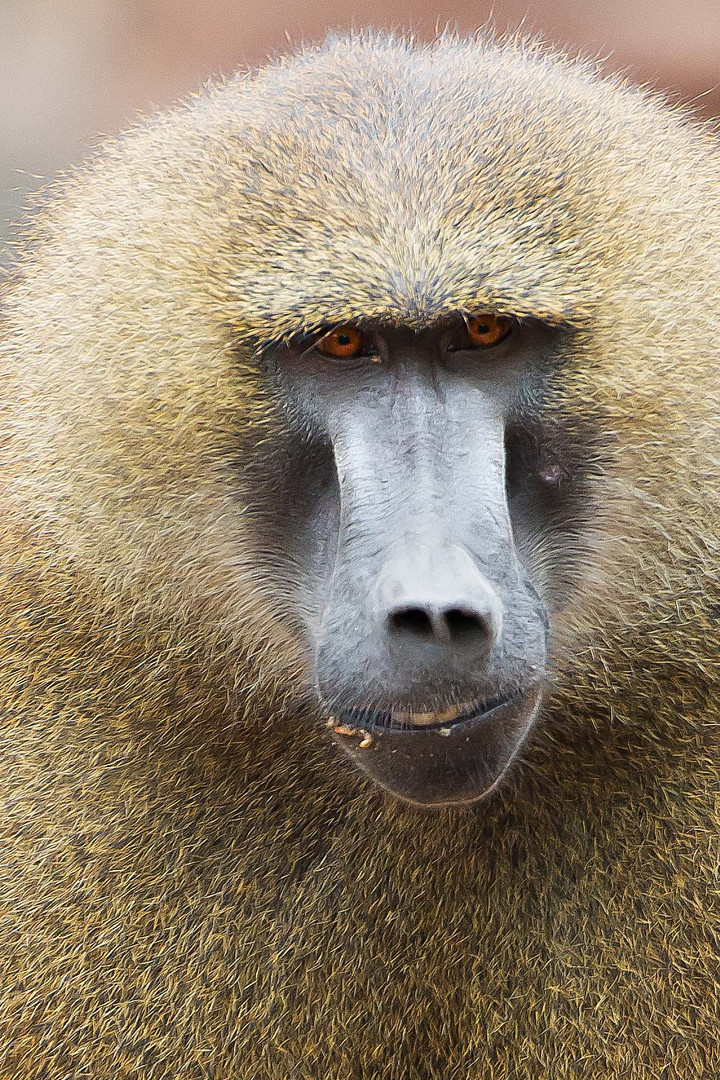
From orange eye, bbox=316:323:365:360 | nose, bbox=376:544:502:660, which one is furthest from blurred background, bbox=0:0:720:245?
nose, bbox=376:544:502:660

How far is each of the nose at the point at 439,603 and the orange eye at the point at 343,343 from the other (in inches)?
14.2

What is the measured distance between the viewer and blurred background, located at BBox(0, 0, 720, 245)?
8.48 ft

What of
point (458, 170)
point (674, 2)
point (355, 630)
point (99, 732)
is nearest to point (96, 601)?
point (99, 732)

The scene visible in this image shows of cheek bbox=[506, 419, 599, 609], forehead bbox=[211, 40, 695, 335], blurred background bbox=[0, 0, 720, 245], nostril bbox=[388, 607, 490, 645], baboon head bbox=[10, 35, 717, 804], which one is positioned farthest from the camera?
blurred background bbox=[0, 0, 720, 245]

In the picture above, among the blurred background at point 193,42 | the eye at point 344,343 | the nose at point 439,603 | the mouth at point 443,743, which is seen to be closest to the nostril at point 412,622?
the nose at point 439,603

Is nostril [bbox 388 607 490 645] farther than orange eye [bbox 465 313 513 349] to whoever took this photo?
No

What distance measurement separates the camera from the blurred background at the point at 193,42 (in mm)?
2584

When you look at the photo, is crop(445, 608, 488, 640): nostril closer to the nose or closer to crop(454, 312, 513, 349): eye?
the nose

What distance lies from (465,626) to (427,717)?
13cm

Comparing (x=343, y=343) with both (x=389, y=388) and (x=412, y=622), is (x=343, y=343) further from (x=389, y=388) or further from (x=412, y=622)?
(x=412, y=622)

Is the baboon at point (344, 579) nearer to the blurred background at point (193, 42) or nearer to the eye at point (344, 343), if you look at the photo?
the eye at point (344, 343)

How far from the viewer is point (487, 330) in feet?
5.77

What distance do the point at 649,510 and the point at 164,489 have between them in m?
0.70

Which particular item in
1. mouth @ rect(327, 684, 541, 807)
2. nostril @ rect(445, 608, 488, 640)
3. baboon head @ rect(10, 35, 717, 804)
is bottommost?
mouth @ rect(327, 684, 541, 807)
